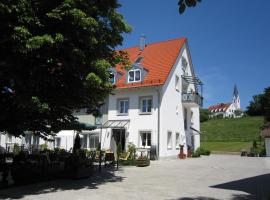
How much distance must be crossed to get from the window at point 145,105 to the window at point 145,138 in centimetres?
188

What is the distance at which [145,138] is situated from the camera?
3019 centimetres

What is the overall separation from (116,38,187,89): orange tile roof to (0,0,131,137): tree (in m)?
14.9

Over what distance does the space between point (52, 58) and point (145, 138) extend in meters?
19.2

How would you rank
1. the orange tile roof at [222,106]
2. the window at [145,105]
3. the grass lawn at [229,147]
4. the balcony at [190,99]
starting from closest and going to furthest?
1. the window at [145,105]
2. the balcony at [190,99]
3. the grass lawn at [229,147]
4. the orange tile roof at [222,106]

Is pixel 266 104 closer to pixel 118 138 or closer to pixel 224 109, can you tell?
pixel 118 138

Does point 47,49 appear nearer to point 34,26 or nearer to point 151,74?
point 34,26

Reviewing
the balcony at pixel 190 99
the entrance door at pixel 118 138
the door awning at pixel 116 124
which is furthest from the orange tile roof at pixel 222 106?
the door awning at pixel 116 124

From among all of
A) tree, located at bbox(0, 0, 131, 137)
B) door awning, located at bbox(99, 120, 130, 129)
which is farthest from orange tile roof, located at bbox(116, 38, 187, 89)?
tree, located at bbox(0, 0, 131, 137)

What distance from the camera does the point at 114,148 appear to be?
102ft

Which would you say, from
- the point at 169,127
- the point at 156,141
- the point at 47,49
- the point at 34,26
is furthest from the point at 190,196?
the point at 169,127

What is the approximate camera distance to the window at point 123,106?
31.5 m

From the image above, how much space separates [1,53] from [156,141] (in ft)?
63.0

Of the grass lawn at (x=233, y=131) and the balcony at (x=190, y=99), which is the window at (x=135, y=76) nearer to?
the balcony at (x=190, y=99)

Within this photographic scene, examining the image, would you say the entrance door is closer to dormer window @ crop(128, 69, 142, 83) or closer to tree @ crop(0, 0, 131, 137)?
dormer window @ crop(128, 69, 142, 83)
